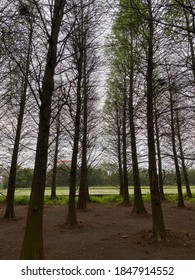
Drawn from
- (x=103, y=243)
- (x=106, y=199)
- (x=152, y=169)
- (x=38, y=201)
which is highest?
(x=152, y=169)

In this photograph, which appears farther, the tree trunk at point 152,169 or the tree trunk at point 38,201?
the tree trunk at point 152,169

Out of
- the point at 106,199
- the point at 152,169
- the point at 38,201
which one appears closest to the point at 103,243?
the point at 152,169

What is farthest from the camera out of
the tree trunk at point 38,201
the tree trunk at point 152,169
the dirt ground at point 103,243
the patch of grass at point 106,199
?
the patch of grass at point 106,199

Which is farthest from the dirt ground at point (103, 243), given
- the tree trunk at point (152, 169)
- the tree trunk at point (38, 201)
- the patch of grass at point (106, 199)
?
the patch of grass at point (106, 199)

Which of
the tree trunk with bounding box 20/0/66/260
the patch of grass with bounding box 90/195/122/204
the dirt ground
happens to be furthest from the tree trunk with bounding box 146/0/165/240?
the patch of grass with bounding box 90/195/122/204

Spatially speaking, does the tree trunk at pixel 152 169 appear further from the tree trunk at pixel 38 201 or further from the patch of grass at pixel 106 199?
the patch of grass at pixel 106 199

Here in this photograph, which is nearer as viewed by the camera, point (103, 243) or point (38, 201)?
point (38, 201)

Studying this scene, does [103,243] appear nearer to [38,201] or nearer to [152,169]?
[152,169]

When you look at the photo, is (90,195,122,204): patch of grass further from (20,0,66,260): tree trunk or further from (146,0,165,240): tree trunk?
(20,0,66,260): tree trunk

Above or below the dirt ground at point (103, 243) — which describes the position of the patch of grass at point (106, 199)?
above

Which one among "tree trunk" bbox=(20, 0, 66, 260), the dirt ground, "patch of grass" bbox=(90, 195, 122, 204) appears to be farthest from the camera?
"patch of grass" bbox=(90, 195, 122, 204)

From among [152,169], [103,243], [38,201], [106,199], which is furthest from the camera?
[106,199]

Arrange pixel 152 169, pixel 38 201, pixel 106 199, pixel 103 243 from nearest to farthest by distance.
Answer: pixel 38 201, pixel 103 243, pixel 152 169, pixel 106 199

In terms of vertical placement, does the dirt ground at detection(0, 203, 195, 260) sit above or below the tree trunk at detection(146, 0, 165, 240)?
below
